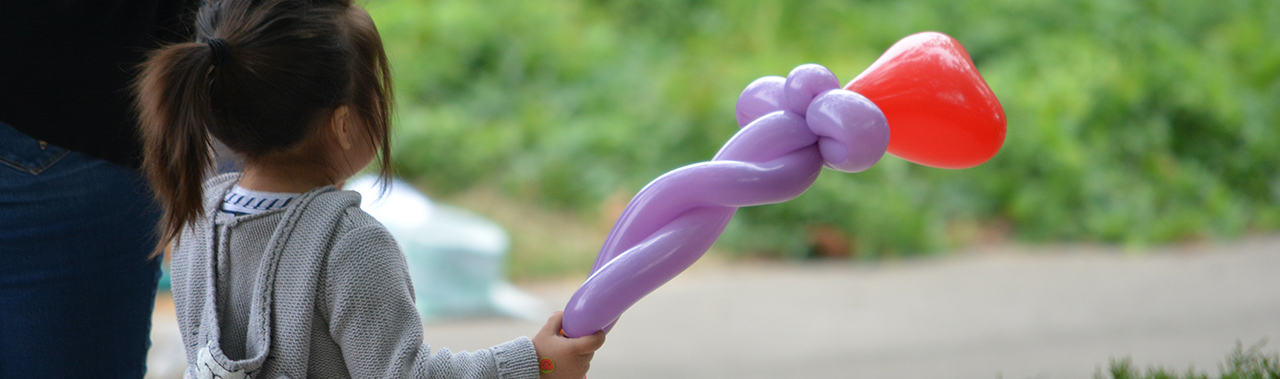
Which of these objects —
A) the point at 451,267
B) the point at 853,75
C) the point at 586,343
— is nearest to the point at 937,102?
the point at 586,343

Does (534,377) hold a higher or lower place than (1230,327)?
lower

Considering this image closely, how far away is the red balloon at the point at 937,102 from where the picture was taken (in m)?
1.50

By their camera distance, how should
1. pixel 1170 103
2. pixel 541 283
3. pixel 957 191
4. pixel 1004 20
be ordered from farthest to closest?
pixel 1004 20 → pixel 1170 103 → pixel 957 191 → pixel 541 283

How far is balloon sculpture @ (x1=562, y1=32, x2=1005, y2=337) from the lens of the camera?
1.33 m

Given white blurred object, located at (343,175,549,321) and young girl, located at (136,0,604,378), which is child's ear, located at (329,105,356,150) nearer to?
young girl, located at (136,0,604,378)

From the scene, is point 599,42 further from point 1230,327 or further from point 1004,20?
point 1230,327

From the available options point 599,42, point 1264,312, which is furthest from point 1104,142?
point 599,42

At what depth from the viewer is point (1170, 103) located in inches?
225

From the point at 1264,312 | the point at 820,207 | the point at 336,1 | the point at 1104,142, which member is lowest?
the point at 336,1

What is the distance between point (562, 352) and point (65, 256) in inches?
29.0

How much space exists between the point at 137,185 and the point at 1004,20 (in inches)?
222

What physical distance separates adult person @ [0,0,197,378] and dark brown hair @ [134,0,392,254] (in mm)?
206

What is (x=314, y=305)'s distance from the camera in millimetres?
1172

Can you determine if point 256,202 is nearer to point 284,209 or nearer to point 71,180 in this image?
point 284,209
